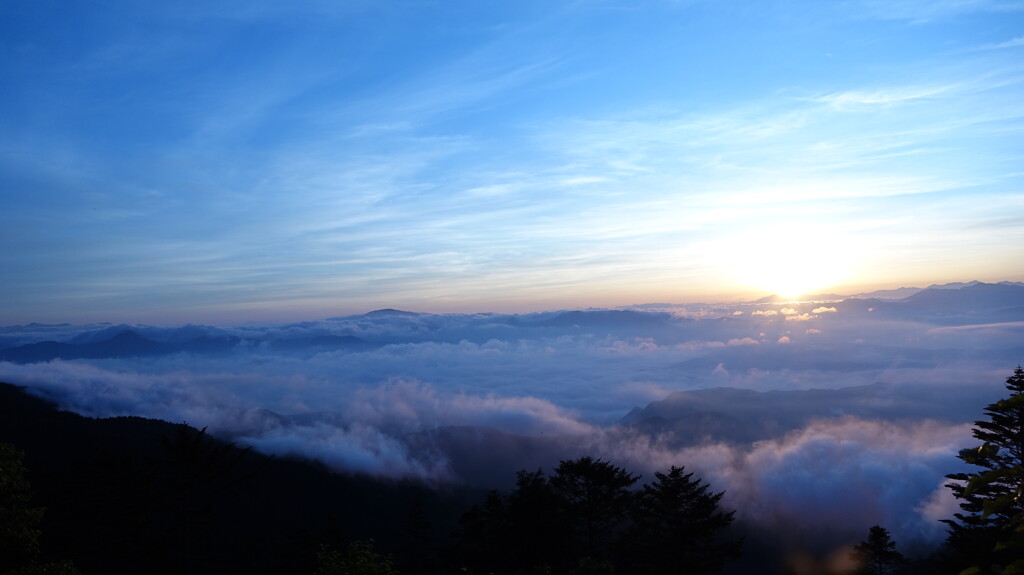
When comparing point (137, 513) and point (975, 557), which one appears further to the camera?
point (975, 557)

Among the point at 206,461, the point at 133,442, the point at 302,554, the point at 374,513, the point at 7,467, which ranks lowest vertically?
the point at 374,513

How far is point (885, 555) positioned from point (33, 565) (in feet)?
203

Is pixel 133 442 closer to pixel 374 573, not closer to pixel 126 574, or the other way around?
pixel 126 574

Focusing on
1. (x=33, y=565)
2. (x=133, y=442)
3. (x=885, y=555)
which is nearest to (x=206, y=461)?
(x=33, y=565)

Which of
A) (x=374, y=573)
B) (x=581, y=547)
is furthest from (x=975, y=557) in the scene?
(x=374, y=573)

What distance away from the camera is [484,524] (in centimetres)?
4353

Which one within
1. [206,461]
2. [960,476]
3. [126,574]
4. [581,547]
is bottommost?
[581,547]

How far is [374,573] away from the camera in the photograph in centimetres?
1708

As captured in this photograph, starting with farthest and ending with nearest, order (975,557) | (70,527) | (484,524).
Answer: (484,524), (975,557), (70,527)

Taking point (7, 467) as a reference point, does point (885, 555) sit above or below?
below

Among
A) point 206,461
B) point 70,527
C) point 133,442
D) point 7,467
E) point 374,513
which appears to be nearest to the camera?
point 7,467

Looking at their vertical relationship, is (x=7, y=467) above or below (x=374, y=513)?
above

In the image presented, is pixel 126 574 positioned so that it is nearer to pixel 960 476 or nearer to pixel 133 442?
pixel 960 476

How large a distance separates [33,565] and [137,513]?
46.7 ft
